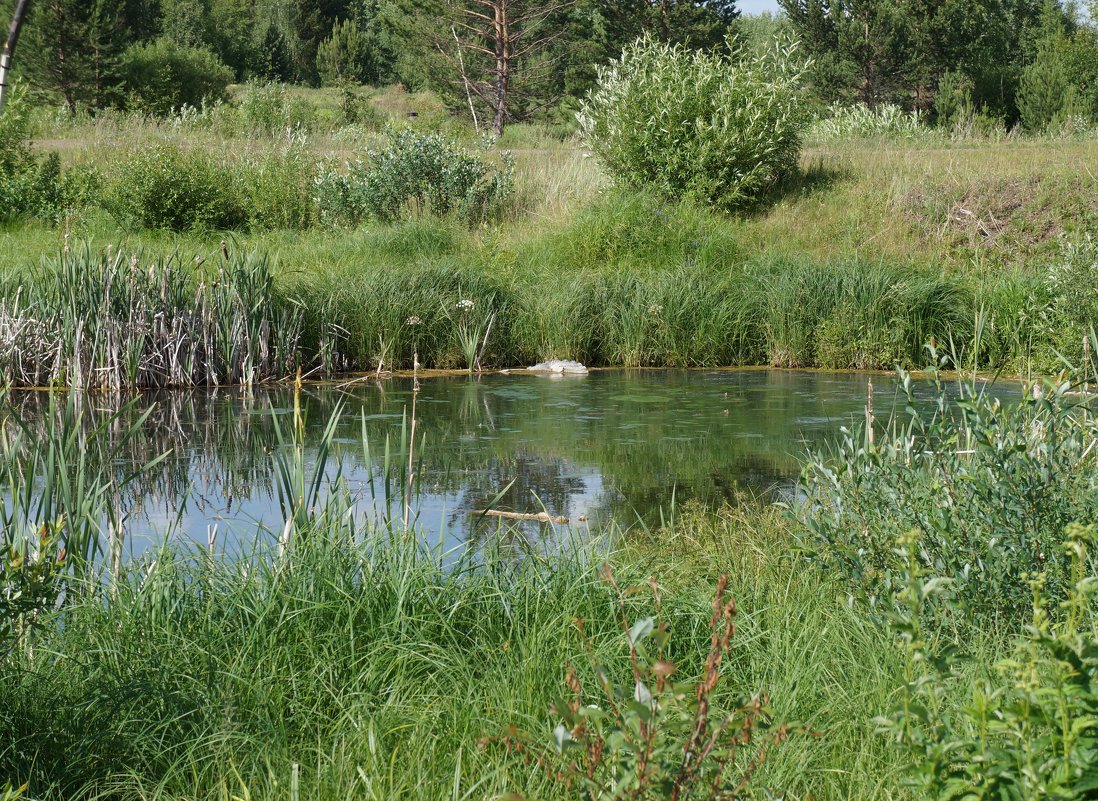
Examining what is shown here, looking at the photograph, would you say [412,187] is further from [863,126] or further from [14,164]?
[863,126]

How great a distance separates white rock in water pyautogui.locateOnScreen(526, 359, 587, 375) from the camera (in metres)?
11.1

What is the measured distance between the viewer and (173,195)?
52.1 feet

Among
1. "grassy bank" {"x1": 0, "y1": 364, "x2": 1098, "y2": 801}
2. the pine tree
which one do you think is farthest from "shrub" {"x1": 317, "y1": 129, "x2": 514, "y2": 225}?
the pine tree

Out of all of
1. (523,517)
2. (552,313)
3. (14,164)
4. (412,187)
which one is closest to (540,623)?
(523,517)

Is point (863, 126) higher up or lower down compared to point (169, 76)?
lower down

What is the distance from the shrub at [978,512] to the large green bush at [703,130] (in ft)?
38.3

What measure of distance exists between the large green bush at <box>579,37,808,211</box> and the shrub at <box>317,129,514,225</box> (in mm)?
1870

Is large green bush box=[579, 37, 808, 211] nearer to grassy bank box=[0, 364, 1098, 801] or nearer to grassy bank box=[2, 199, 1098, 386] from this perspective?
grassy bank box=[2, 199, 1098, 386]

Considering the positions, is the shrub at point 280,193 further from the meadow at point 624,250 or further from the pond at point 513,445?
the pond at point 513,445

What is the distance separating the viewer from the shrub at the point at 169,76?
33281 millimetres

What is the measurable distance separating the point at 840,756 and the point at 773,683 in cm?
32

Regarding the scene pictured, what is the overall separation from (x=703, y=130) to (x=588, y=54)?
19.2m

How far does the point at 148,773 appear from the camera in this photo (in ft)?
9.13

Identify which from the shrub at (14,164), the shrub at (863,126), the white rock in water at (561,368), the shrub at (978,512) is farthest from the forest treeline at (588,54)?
the shrub at (978,512)
